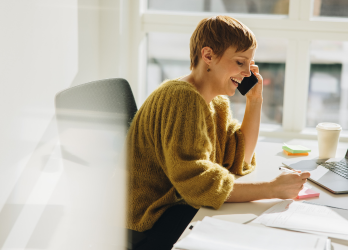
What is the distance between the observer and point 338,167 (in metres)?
1.40

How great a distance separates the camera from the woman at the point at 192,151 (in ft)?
3.48

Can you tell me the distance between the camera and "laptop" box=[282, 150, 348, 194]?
3.96 ft

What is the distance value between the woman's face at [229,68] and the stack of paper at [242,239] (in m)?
0.53

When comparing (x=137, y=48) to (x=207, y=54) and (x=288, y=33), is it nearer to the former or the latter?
(x=288, y=33)

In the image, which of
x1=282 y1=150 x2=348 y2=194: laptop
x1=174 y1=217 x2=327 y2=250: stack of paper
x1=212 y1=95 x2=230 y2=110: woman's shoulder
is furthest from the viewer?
x1=212 y1=95 x2=230 y2=110: woman's shoulder

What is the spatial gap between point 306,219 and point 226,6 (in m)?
1.50

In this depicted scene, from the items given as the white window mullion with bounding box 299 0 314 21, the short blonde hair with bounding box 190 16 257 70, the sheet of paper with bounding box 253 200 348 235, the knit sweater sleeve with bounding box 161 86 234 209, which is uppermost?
the white window mullion with bounding box 299 0 314 21

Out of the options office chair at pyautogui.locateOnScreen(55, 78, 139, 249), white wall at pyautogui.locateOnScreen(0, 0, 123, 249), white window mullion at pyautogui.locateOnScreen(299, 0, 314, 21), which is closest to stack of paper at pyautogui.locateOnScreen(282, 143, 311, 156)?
office chair at pyautogui.locateOnScreen(55, 78, 139, 249)

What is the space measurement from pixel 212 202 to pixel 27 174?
78 cm

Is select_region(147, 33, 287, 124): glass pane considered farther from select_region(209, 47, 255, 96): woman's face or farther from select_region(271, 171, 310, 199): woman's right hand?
select_region(271, 171, 310, 199): woman's right hand

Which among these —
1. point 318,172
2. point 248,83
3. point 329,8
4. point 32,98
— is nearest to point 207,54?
point 248,83

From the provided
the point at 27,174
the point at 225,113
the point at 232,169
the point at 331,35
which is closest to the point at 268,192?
the point at 232,169

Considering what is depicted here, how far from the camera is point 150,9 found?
7.45 feet

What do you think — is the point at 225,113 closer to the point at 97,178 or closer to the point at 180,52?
the point at 97,178
